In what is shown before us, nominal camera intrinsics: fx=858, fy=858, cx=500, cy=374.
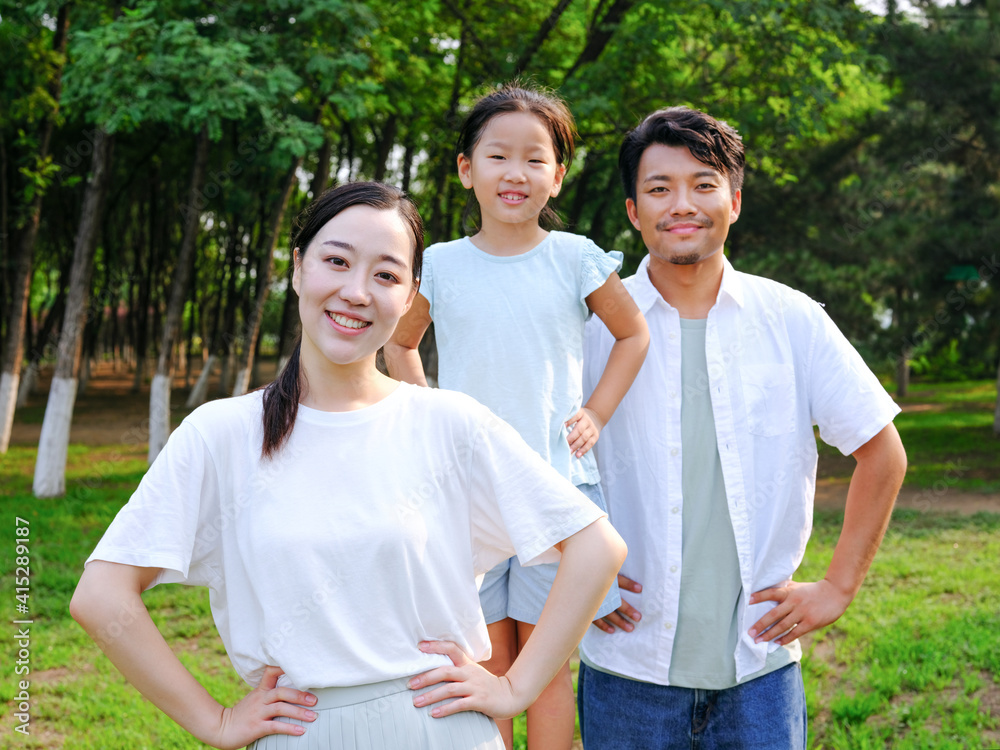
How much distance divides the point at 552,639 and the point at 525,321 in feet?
3.51

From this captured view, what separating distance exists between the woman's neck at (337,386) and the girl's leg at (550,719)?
105 centimetres

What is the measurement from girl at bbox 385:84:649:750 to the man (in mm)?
144

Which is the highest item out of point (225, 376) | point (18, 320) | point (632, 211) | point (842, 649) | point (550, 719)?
point (632, 211)

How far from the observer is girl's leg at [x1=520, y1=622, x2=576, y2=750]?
253 cm

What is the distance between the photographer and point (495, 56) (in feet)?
39.5

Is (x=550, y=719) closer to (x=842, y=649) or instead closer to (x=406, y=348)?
(x=406, y=348)

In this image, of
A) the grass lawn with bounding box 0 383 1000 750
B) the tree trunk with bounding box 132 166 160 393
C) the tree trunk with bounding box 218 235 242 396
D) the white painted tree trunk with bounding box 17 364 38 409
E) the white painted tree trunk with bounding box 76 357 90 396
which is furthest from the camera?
the white painted tree trunk with bounding box 76 357 90 396

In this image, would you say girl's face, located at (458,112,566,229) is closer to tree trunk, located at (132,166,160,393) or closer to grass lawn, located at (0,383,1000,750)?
grass lawn, located at (0,383,1000,750)

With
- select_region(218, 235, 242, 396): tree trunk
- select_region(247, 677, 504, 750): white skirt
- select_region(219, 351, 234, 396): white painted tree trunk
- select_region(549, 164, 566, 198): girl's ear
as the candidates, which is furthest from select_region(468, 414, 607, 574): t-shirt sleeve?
select_region(219, 351, 234, 396): white painted tree trunk

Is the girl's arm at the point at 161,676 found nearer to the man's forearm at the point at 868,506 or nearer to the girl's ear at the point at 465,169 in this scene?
the man's forearm at the point at 868,506

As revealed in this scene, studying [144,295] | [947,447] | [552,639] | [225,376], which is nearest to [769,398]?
[552,639]

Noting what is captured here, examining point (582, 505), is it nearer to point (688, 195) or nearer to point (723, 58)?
point (688, 195)

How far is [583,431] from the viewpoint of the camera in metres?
2.38

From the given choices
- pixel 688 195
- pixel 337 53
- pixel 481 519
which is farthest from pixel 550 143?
pixel 337 53
